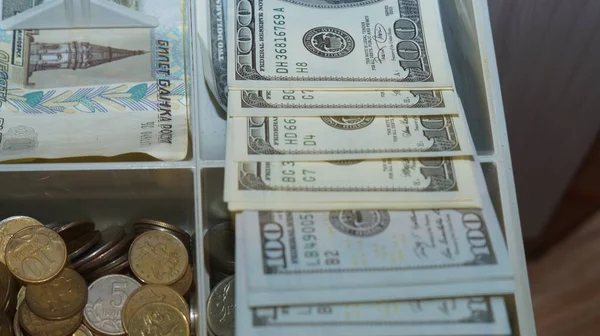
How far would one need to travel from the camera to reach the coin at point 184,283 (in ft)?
3.43

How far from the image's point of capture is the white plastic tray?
0.98 metres

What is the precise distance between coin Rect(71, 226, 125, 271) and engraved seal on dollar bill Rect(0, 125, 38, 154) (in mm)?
205

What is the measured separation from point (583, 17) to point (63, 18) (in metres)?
1.32

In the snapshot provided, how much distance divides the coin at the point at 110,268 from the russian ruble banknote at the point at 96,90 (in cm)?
19

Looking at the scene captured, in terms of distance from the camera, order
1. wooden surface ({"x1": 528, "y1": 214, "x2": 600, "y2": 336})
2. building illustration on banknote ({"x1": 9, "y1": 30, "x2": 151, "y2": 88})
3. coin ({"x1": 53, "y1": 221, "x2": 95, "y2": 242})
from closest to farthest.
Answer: coin ({"x1": 53, "y1": 221, "x2": 95, "y2": 242}), building illustration on banknote ({"x1": 9, "y1": 30, "x2": 151, "y2": 88}), wooden surface ({"x1": 528, "y1": 214, "x2": 600, "y2": 336})

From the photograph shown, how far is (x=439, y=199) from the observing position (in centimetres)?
93

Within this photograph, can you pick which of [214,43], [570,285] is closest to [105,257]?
[214,43]

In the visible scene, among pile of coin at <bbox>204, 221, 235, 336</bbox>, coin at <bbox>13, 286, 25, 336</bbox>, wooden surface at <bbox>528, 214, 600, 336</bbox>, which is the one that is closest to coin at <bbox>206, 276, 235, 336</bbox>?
pile of coin at <bbox>204, 221, 235, 336</bbox>

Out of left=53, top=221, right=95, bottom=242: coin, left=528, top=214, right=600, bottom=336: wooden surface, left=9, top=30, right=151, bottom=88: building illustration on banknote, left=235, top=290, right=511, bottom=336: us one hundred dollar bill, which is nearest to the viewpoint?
left=235, top=290, right=511, bottom=336: us one hundred dollar bill

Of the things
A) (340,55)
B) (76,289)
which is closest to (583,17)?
(340,55)

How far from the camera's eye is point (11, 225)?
1.07 metres

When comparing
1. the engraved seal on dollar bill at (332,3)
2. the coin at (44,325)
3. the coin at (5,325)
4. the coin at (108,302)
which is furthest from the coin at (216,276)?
the engraved seal on dollar bill at (332,3)

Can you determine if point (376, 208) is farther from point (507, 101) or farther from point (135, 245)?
point (507, 101)

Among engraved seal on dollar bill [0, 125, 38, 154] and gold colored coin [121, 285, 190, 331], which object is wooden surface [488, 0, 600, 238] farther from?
engraved seal on dollar bill [0, 125, 38, 154]
